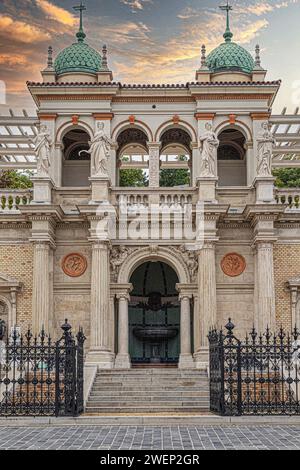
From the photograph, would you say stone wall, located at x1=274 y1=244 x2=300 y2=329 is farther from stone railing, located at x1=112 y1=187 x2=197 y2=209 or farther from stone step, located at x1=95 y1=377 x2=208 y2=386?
stone step, located at x1=95 y1=377 x2=208 y2=386

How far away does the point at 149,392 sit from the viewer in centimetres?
2214

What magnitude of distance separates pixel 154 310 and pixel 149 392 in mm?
10181

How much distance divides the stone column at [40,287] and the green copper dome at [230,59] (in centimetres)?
979

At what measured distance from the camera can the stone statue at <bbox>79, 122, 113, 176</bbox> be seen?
26.9 meters

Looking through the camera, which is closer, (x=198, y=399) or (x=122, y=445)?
(x=122, y=445)

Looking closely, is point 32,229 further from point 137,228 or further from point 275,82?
point 275,82

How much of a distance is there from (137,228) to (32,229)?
12.6 ft

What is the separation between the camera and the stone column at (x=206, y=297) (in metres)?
25.7

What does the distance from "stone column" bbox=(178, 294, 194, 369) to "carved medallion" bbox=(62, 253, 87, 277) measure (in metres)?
3.82

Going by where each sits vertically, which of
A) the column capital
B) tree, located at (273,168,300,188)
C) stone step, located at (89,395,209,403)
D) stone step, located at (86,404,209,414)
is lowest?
stone step, located at (86,404,209,414)

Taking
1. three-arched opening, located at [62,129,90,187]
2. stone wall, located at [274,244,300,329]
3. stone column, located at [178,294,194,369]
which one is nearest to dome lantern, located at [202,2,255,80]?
three-arched opening, located at [62,129,90,187]

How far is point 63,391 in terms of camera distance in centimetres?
1792

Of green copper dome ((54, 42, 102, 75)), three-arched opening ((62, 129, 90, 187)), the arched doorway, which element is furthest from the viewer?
the arched doorway

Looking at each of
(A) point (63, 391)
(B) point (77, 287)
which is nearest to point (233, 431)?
(A) point (63, 391)
